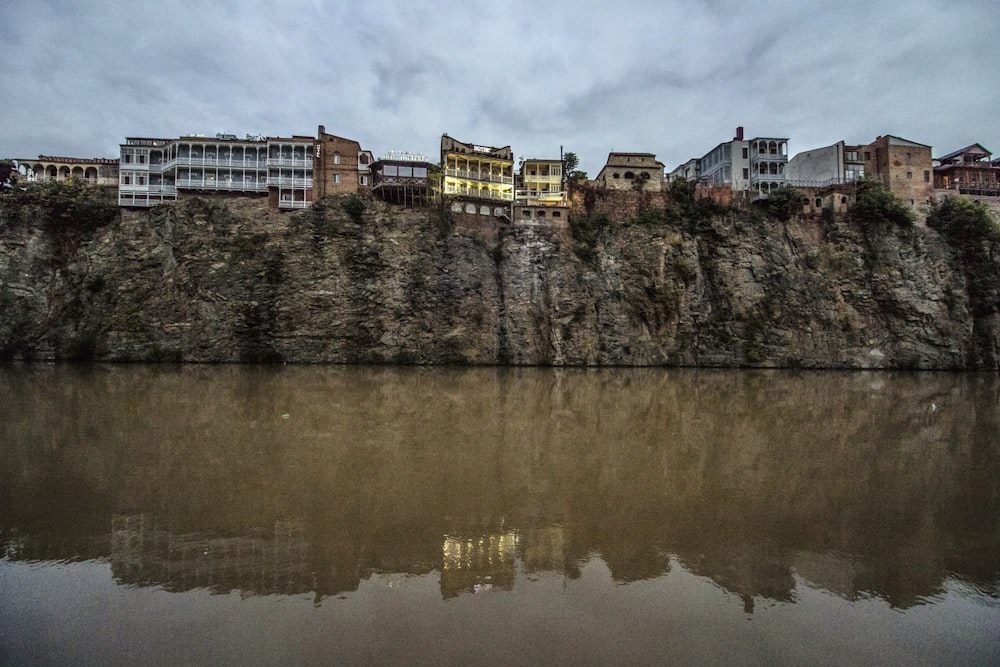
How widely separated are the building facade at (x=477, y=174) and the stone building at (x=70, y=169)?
2758 cm

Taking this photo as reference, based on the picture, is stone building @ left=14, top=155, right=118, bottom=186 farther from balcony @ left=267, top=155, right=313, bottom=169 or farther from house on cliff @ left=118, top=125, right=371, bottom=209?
balcony @ left=267, top=155, right=313, bottom=169

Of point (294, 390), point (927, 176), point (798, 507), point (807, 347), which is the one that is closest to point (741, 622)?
point (798, 507)

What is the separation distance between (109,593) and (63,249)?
142ft

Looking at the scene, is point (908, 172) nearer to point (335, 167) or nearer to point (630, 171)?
point (630, 171)

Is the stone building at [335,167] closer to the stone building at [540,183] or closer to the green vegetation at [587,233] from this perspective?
the stone building at [540,183]

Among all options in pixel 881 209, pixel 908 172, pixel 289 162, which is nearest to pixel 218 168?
pixel 289 162

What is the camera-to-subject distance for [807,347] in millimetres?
41156

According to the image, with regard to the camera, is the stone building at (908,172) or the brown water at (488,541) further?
the stone building at (908,172)

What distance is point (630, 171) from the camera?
152 ft

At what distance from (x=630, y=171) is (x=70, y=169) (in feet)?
158

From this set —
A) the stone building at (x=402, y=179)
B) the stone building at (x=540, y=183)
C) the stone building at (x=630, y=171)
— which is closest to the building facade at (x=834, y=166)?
the stone building at (x=630, y=171)

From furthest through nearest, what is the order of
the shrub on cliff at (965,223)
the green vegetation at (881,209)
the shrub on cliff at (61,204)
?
the green vegetation at (881,209)
the shrub on cliff at (965,223)
the shrub on cliff at (61,204)

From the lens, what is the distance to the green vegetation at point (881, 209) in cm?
4309

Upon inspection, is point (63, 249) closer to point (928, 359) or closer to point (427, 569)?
→ point (427, 569)
